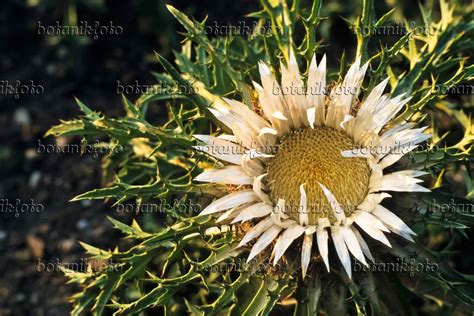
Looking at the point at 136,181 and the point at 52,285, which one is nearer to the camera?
the point at 136,181

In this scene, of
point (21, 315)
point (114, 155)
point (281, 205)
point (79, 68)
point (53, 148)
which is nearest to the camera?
point (281, 205)

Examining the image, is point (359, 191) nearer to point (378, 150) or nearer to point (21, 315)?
point (378, 150)

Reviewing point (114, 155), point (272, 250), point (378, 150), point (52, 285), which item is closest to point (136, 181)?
point (114, 155)

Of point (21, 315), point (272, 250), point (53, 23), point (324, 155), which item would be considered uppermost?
point (53, 23)

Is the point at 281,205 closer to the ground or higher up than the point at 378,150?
closer to the ground

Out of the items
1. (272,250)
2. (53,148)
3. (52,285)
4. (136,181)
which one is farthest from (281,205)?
(53,148)

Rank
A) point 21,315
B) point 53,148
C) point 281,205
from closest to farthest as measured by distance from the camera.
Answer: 1. point 281,205
2. point 21,315
3. point 53,148
